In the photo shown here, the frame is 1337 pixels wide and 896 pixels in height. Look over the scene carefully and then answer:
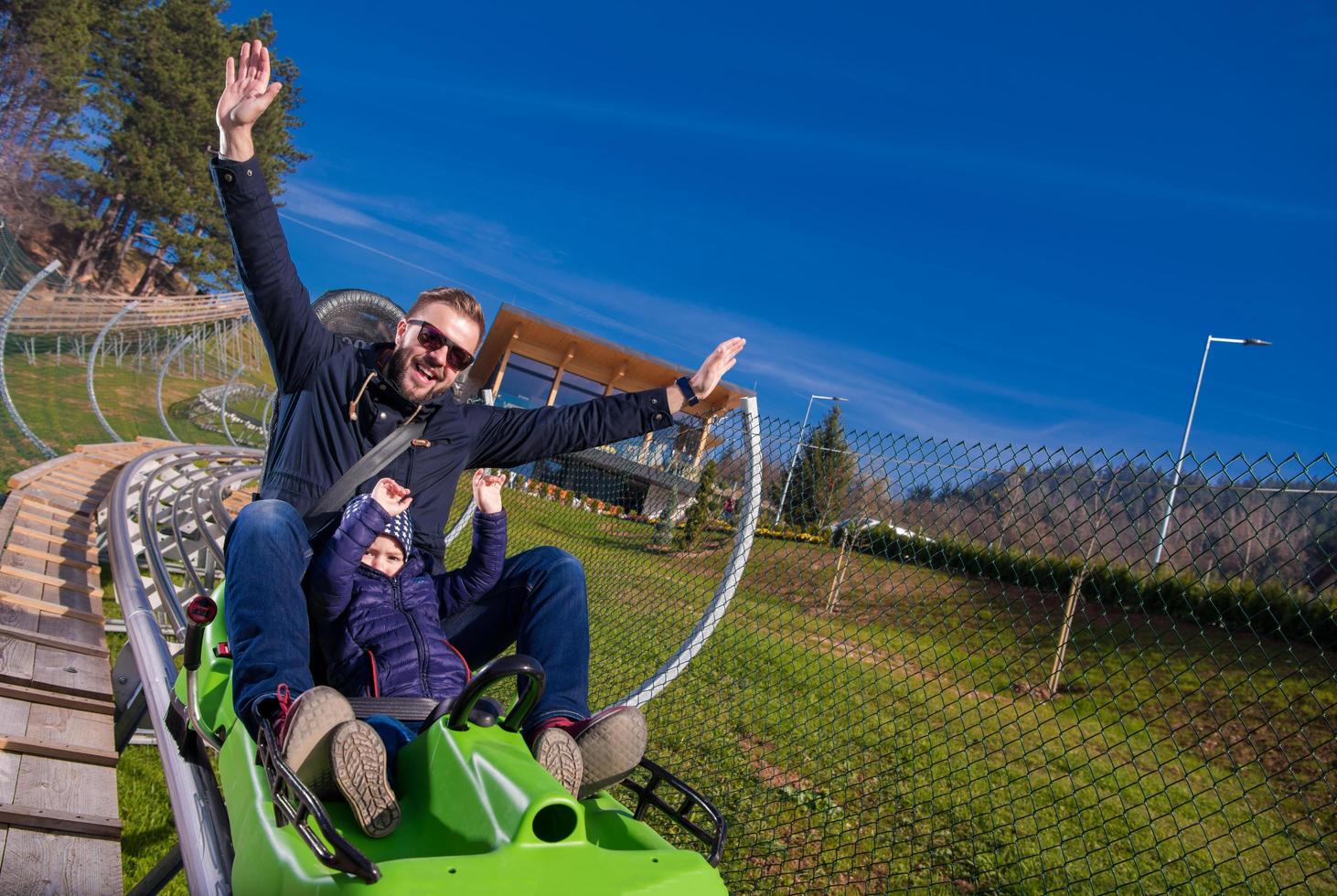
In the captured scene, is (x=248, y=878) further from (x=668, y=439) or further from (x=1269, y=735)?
(x=1269, y=735)

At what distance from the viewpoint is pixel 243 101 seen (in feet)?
8.96

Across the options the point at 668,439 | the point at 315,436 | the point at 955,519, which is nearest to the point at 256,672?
the point at 315,436

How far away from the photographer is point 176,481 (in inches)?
313

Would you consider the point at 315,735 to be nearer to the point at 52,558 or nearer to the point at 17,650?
the point at 17,650

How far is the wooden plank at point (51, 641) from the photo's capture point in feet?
13.1

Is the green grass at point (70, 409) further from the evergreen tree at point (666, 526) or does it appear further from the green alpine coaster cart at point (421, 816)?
the green alpine coaster cart at point (421, 816)

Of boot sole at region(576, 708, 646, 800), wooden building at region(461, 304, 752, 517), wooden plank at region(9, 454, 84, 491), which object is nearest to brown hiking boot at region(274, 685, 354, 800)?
boot sole at region(576, 708, 646, 800)

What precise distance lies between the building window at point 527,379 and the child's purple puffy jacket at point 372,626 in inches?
886

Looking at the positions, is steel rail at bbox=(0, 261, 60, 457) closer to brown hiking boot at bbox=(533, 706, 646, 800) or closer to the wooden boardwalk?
the wooden boardwalk

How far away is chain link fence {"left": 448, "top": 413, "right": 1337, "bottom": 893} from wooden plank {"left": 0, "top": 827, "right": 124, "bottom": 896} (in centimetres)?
206

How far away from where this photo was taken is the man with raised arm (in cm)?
231

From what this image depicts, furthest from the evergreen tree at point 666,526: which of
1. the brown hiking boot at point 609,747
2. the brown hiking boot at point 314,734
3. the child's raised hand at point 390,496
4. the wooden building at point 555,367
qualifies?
the wooden building at point 555,367

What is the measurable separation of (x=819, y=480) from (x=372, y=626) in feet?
9.04

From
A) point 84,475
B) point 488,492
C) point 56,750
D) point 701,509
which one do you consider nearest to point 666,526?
point 701,509
